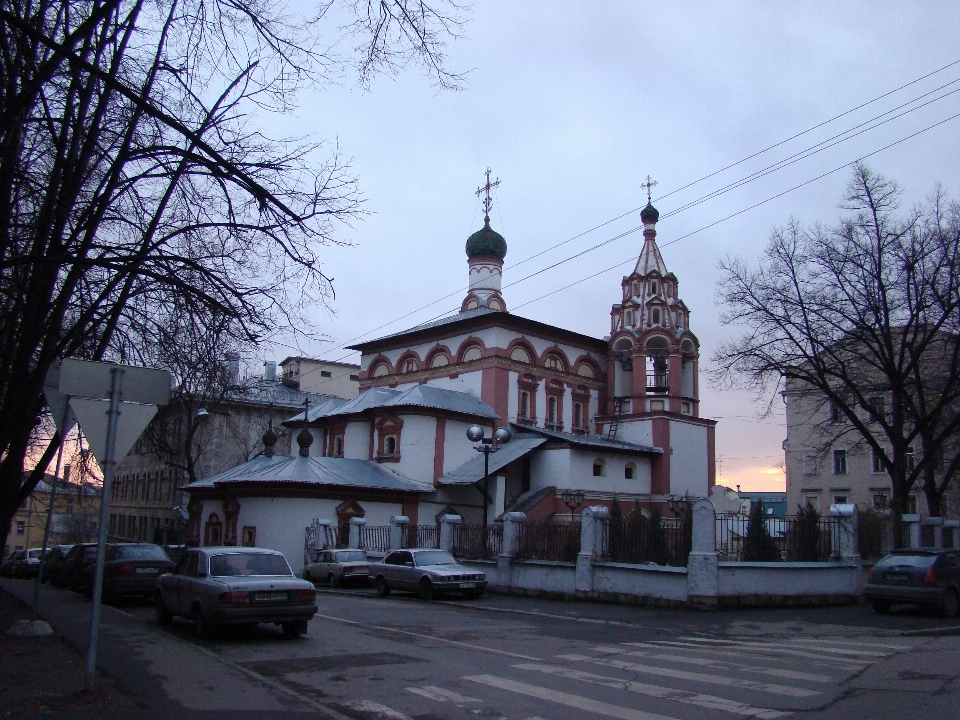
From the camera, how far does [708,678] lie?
371 inches

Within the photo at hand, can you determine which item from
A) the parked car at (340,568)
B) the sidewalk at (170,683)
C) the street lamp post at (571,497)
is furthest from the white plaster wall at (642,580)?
the street lamp post at (571,497)

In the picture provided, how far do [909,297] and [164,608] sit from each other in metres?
21.1

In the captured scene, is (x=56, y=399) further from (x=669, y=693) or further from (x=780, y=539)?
(x=780, y=539)

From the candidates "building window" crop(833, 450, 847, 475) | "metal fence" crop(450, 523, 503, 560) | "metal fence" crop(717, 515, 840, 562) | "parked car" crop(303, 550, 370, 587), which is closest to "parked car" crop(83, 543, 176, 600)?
"parked car" crop(303, 550, 370, 587)

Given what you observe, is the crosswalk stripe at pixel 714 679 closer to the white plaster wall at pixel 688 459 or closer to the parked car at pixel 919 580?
the parked car at pixel 919 580

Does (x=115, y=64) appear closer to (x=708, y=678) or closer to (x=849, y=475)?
(x=708, y=678)

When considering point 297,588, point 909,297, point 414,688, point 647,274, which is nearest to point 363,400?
Answer: point 647,274

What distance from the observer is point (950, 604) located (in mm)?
16672

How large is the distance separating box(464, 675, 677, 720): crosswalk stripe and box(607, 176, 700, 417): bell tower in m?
34.2

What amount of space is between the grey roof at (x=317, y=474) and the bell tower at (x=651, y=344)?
12.7m

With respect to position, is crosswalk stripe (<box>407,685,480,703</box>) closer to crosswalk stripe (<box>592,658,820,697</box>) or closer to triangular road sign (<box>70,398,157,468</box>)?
crosswalk stripe (<box>592,658,820,697</box>)

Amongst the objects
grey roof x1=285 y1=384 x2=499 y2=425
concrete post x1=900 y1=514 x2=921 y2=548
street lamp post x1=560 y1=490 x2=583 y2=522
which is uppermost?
grey roof x1=285 y1=384 x2=499 y2=425

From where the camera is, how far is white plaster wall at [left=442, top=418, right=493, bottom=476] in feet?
125

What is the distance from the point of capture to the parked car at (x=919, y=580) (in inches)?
643
